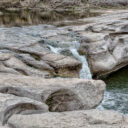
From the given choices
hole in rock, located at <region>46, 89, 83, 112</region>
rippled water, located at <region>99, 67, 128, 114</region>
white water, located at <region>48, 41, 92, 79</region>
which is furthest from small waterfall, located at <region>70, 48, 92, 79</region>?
hole in rock, located at <region>46, 89, 83, 112</region>

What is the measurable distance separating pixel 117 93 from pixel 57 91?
5889mm

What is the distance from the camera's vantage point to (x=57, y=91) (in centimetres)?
1002

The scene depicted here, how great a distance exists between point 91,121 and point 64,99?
9.45 feet

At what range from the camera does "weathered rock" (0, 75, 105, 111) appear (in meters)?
9.45

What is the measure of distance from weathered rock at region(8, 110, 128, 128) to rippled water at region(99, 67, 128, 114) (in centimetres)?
530

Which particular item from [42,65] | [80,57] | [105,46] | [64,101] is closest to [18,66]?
[42,65]

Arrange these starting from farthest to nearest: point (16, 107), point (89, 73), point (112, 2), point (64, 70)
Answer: point (112, 2) → point (89, 73) → point (64, 70) → point (16, 107)

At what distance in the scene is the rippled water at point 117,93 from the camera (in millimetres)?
13414

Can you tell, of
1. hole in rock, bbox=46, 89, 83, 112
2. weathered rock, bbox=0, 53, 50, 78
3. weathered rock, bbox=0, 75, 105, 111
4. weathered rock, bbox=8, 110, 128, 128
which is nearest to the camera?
weathered rock, bbox=8, 110, 128, 128

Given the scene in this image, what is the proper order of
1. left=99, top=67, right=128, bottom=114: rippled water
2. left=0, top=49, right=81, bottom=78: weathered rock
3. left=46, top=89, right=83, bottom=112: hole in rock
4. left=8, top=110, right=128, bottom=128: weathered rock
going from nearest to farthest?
left=8, top=110, right=128, bottom=128: weathered rock, left=46, top=89, right=83, bottom=112: hole in rock, left=99, top=67, right=128, bottom=114: rippled water, left=0, top=49, right=81, bottom=78: weathered rock

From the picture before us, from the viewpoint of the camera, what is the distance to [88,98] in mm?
10609

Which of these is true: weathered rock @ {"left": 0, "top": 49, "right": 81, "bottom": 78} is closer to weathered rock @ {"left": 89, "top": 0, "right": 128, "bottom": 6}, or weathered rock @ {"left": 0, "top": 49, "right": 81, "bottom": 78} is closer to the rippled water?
the rippled water

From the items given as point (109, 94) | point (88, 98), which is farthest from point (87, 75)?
point (88, 98)

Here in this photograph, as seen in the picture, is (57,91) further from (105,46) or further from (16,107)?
(105,46)
